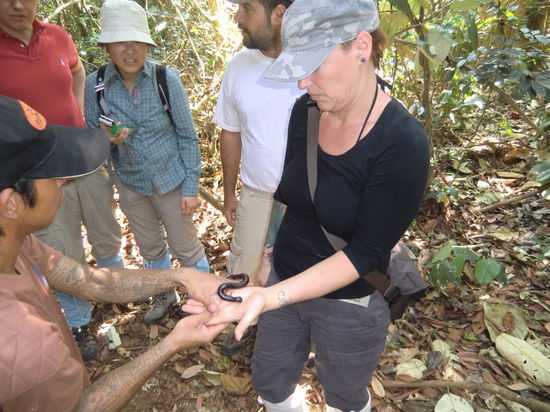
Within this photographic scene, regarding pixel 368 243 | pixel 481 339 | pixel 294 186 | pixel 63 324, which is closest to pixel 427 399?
pixel 481 339

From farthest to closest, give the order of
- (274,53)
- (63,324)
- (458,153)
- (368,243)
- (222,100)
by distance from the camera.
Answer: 1. (458,153)
2. (222,100)
3. (274,53)
4. (63,324)
5. (368,243)

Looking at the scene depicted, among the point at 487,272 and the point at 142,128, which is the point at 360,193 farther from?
the point at 142,128

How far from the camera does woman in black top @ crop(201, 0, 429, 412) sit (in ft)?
4.77

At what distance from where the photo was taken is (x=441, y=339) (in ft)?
10.4

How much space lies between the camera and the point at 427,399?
275 cm

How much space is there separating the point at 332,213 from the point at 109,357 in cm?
248

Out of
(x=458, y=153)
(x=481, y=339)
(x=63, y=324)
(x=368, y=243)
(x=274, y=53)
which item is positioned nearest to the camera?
(x=368, y=243)

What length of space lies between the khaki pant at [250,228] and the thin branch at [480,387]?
50.1 inches

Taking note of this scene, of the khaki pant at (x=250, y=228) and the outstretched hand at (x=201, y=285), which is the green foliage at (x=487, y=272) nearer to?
the khaki pant at (x=250, y=228)

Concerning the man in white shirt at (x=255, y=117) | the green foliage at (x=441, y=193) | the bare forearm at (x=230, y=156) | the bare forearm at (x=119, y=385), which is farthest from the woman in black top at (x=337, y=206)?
the green foliage at (x=441, y=193)

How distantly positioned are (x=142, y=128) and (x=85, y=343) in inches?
69.2

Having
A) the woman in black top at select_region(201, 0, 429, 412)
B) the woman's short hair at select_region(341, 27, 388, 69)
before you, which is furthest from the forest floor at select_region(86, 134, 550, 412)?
the woman's short hair at select_region(341, 27, 388, 69)

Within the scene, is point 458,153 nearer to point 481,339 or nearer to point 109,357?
point 481,339

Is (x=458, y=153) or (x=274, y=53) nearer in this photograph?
(x=274, y=53)
